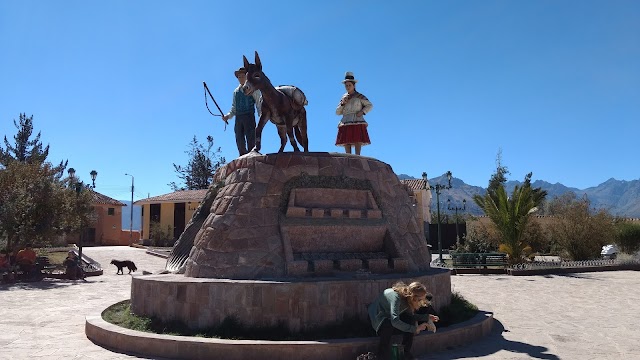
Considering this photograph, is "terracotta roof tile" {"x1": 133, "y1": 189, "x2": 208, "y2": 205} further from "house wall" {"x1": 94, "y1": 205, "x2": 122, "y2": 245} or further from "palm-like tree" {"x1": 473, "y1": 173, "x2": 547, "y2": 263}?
"palm-like tree" {"x1": 473, "y1": 173, "x2": 547, "y2": 263}

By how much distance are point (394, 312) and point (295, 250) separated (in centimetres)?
234

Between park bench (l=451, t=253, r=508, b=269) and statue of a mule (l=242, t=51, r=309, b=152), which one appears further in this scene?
park bench (l=451, t=253, r=508, b=269)

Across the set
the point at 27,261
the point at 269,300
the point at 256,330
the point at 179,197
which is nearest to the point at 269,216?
the point at 269,300

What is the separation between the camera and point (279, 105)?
7789 mm

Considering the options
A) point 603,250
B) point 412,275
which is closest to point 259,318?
point 412,275

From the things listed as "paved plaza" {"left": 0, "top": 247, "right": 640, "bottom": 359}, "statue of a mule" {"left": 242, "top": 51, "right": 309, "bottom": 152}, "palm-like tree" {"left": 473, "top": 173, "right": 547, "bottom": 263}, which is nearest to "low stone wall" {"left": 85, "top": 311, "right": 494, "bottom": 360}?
"paved plaza" {"left": 0, "top": 247, "right": 640, "bottom": 359}

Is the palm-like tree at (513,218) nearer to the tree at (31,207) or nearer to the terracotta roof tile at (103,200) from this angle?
the tree at (31,207)

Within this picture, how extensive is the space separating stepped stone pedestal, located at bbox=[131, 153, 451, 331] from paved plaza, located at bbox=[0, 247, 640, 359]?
103 cm

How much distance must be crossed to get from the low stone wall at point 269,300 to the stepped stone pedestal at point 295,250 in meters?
0.01

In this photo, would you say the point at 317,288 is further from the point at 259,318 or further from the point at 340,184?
the point at 340,184

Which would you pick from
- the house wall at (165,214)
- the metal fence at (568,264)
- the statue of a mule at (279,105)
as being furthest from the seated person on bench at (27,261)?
Answer: the metal fence at (568,264)

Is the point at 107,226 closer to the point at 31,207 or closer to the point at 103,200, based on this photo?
the point at 103,200

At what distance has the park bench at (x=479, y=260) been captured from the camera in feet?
63.1

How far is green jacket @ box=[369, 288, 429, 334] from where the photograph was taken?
4.71 m
